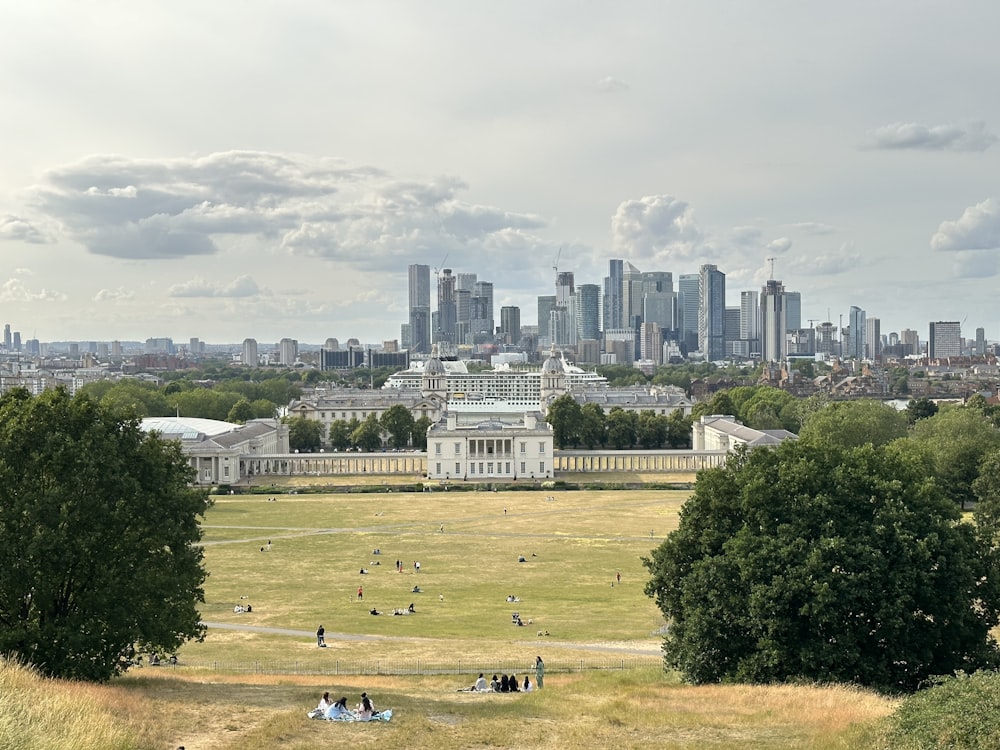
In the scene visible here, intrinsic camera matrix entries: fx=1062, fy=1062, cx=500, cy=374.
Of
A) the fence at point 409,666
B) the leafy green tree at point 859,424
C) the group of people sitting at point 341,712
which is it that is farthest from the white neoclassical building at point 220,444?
the group of people sitting at point 341,712

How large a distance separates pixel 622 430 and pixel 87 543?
109 metres

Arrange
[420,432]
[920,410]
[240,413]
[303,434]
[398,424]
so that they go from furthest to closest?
1. [240,413]
2. [420,432]
3. [303,434]
4. [920,410]
5. [398,424]

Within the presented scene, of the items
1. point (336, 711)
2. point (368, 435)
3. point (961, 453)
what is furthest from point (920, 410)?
point (336, 711)

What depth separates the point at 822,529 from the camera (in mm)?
34156

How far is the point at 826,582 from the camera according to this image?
31656mm

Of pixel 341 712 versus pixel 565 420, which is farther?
pixel 565 420

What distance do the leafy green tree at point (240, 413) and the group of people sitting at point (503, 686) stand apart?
127m

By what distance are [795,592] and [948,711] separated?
9595 millimetres

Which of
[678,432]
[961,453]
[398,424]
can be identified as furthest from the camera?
[678,432]

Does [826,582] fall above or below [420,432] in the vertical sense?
above

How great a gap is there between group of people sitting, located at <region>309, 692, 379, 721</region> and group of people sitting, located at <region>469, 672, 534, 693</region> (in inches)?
282

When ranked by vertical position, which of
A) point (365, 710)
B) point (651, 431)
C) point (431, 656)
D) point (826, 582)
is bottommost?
point (431, 656)

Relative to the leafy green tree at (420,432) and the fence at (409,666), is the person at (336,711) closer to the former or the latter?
A: the fence at (409,666)

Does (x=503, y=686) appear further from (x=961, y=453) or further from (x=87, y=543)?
(x=961, y=453)
